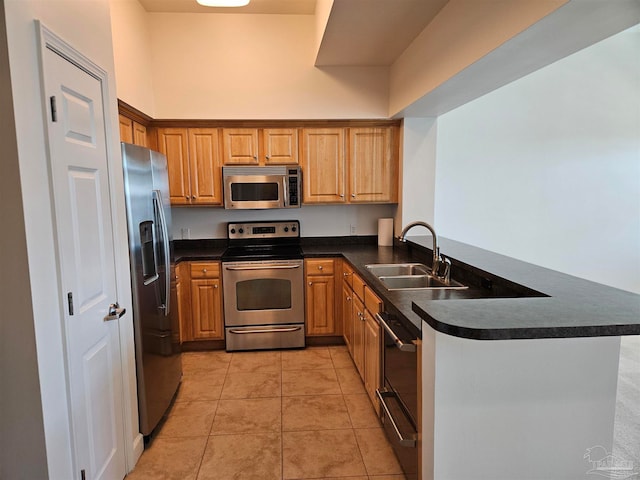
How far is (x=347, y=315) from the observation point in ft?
11.9

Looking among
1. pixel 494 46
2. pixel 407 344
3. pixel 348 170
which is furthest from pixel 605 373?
pixel 348 170

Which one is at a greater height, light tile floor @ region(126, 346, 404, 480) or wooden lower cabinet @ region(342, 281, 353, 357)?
wooden lower cabinet @ region(342, 281, 353, 357)

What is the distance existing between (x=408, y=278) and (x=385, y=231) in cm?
131

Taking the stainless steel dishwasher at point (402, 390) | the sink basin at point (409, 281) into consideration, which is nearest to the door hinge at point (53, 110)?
the stainless steel dishwasher at point (402, 390)

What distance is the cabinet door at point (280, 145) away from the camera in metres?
3.84

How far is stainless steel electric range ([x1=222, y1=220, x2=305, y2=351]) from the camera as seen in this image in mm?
3684

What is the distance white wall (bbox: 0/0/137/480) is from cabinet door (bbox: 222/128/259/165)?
7.32 feet

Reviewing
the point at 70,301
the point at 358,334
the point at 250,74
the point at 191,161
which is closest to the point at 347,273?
the point at 358,334

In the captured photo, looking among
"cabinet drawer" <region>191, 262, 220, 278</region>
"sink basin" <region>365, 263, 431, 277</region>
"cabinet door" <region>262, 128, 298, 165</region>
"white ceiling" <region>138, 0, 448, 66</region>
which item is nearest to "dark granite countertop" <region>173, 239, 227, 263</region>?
"cabinet drawer" <region>191, 262, 220, 278</region>

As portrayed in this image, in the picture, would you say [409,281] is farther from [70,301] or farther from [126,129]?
[126,129]

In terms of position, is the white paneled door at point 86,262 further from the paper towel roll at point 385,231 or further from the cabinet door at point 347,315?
the paper towel roll at point 385,231

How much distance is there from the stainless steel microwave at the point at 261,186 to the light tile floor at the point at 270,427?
148cm

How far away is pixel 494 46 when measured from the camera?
1.87 m

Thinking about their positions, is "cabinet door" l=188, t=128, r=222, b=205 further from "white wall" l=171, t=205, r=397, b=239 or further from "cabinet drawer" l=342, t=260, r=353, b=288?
"cabinet drawer" l=342, t=260, r=353, b=288
